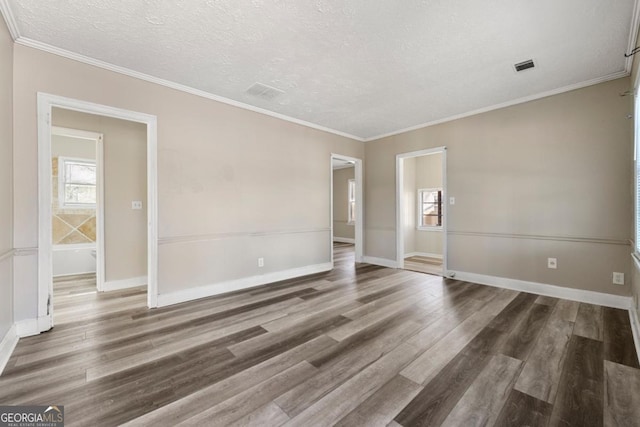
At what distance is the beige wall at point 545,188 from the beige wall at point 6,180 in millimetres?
5294

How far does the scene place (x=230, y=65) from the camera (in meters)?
2.85

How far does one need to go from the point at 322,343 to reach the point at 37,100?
11.5 ft

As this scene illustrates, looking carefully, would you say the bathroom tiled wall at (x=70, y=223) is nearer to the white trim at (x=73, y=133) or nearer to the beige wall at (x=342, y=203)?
the white trim at (x=73, y=133)

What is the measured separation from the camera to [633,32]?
7.52 feet

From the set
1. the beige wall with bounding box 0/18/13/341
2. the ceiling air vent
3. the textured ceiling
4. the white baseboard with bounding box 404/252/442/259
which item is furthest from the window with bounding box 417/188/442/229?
the beige wall with bounding box 0/18/13/341

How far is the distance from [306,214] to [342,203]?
4.93 metres

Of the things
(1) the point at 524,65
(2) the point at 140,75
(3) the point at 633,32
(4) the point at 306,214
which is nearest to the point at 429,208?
(4) the point at 306,214

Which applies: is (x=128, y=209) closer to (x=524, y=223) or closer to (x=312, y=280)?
(x=312, y=280)

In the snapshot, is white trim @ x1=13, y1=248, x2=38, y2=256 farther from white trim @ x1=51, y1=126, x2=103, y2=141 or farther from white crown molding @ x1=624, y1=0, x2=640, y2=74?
white crown molding @ x1=624, y1=0, x2=640, y2=74

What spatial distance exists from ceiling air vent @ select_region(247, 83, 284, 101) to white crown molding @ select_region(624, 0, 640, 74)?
330cm

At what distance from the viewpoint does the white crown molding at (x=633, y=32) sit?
2.01m

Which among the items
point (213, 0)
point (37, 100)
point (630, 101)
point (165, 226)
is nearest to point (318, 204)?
point (165, 226)

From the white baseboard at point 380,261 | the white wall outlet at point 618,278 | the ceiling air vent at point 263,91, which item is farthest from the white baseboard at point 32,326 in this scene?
the white wall outlet at point 618,278

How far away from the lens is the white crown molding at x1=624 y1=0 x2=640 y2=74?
2.01m
